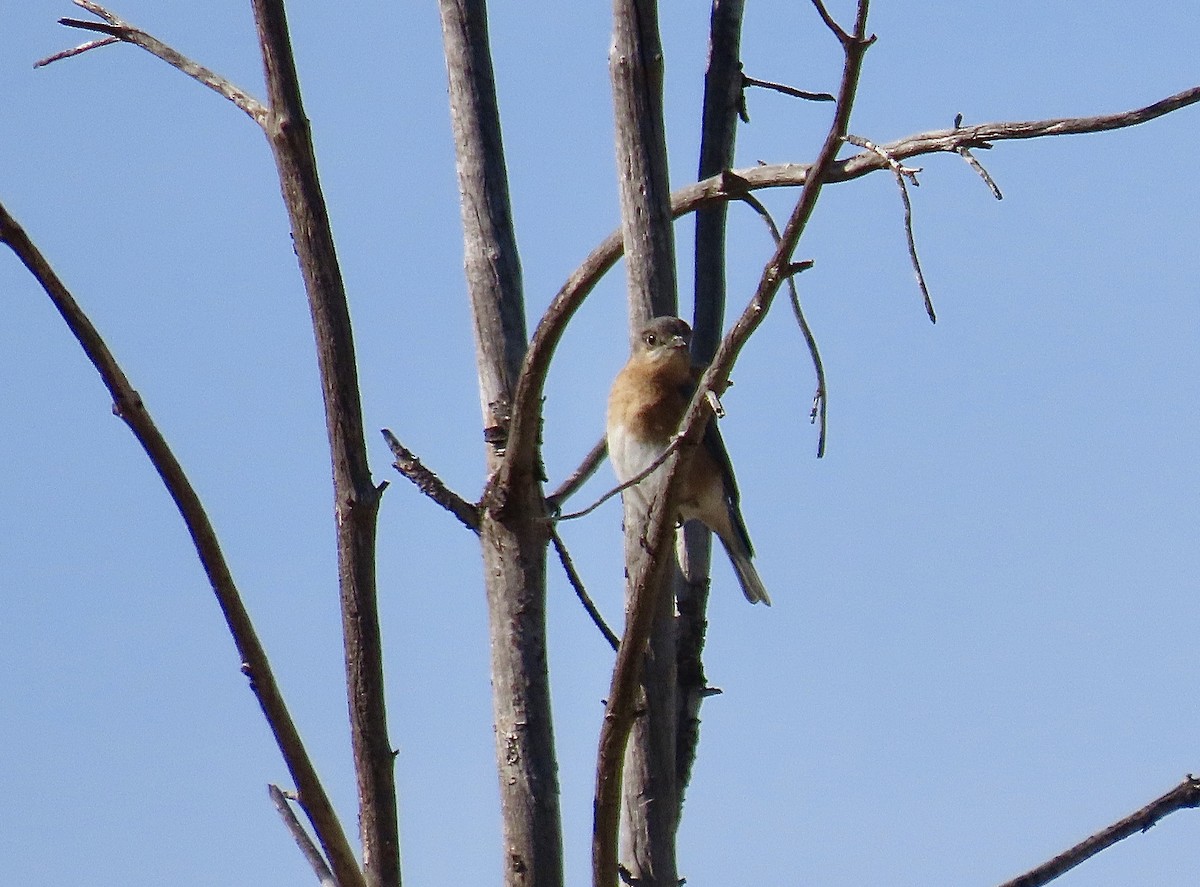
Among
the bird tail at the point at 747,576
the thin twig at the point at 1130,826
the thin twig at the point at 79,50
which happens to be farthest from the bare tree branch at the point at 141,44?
the bird tail at the point at 747,576

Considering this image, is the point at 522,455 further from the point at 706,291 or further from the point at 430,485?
the point at 706,291

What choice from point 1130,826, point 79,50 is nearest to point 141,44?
point 79,50

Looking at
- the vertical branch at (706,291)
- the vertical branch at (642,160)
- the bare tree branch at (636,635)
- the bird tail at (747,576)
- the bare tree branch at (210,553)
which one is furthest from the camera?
the bird tail at (747,576)

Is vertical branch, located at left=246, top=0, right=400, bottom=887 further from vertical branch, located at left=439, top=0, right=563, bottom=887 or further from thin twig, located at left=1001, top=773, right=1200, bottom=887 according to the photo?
thin twig, located at left=1001, top=773, right=1200, bottom=887

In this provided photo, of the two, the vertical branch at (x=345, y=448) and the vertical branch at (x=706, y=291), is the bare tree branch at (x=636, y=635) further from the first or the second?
the vertical branch at (x=706, y=291)

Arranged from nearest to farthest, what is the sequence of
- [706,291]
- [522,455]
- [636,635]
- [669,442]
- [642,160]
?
[636,635]
[522,455]
[642,160]
[706,291]
[669,442]

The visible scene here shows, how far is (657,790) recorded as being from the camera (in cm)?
405

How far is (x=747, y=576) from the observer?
287 inches

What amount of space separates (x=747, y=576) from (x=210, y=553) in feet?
15.1

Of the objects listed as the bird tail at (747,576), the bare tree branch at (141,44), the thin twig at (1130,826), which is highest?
the bird tail at (747,576)

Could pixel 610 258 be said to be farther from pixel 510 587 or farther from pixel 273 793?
pixel 273 793

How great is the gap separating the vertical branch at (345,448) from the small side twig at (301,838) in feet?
0.99

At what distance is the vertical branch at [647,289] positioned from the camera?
13.3ft

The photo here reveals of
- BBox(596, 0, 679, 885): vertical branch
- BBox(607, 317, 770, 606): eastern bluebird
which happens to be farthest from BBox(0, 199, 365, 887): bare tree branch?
BBox(607, 317, 770, 606): eastern bluebird
